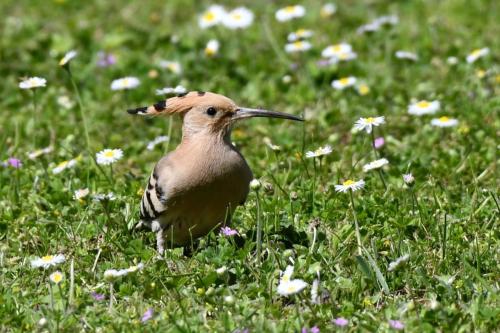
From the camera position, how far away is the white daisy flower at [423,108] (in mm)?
6030

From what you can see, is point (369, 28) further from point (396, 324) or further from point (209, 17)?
point (396, 324)

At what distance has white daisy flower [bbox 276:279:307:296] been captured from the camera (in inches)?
149

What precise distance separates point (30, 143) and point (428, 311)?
339 centimetres

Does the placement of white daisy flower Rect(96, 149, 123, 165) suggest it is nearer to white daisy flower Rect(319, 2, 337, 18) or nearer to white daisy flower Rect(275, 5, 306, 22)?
white daisy flower Rect(275, 5, 306, 22)

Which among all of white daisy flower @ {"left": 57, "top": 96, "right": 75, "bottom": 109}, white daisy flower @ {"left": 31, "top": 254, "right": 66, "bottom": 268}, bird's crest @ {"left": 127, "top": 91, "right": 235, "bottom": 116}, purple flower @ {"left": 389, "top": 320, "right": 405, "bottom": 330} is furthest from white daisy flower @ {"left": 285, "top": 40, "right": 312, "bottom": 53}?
purple flower @ {"left": 389, "top": 320, "right": 405, "bottom": 330}

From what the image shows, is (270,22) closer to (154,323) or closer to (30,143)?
(30,143)

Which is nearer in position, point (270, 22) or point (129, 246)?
point (129, 246)

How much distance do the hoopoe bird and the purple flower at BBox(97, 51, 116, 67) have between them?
9.63 feet

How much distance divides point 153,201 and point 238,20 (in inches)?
136

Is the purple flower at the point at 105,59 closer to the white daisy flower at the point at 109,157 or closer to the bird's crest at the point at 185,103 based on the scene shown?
the white daisy flower at the point at 109,157

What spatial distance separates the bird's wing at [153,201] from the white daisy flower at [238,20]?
3276 mm

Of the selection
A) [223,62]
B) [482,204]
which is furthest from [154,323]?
[223,62]

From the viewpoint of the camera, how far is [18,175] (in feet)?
18.4

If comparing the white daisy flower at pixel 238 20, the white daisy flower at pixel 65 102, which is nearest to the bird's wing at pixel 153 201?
the white daisy flower at pixel 65 102
